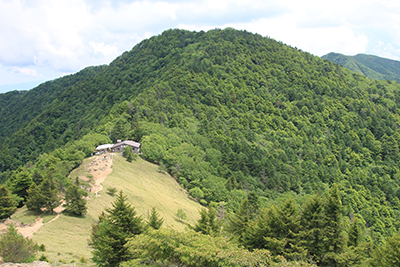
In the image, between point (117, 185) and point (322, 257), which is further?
point (117, 185)

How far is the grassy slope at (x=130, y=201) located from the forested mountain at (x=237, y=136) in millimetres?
7525

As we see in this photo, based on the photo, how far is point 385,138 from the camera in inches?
6432

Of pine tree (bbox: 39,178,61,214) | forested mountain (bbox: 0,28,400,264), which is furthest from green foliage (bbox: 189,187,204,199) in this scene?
pine tree (bbox: 39,178,61,214)

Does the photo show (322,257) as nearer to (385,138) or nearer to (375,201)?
(375,201)

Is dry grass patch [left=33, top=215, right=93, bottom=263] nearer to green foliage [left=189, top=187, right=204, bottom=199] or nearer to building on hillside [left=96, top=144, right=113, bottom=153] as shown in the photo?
green foliage [left=189, top=187, right=204, bottom=199]

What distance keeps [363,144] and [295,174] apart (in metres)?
62.0

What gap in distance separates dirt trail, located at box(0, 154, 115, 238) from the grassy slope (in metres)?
1.00

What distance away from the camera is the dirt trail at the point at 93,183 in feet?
113

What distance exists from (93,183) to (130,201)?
29.8ft

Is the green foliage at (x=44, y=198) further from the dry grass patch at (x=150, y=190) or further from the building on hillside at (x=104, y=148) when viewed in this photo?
the building on hillside at (x=104, y=148)

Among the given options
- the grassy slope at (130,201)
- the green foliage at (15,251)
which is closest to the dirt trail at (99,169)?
the grassy slope at (130,201)

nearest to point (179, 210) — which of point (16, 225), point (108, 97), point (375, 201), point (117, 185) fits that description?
point (117, 185)

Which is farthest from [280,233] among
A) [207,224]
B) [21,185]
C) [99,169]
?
[21,185]

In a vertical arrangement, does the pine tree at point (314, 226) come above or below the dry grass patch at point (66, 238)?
above
